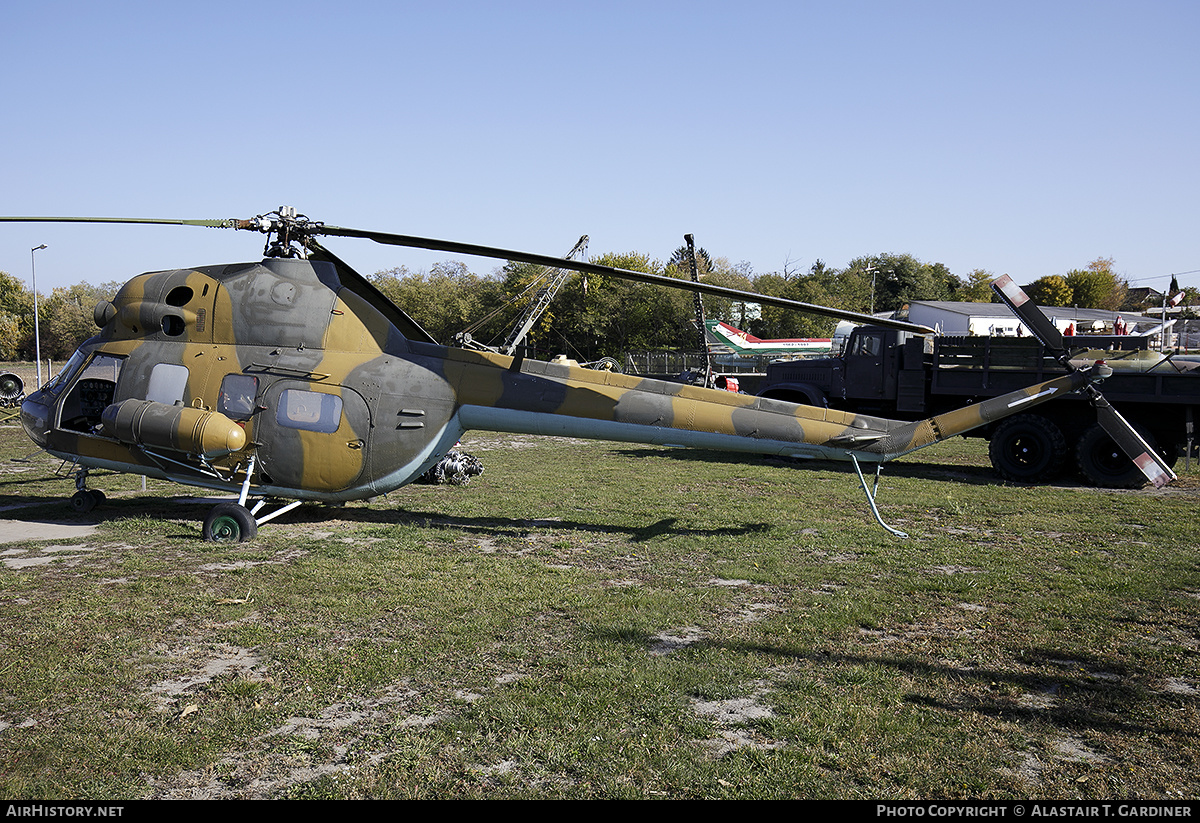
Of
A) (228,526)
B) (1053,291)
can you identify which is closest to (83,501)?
(228,526)

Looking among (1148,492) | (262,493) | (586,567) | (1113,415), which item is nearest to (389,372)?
(262,493)

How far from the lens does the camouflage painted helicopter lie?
8648 millimetres

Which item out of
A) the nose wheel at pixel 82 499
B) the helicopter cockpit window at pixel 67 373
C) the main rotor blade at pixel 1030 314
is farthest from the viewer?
the nose wheel at pixel 82 499

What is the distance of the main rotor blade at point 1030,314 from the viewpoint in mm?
8547

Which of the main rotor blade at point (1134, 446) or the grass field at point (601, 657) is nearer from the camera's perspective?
the grass field at point (601, 657)

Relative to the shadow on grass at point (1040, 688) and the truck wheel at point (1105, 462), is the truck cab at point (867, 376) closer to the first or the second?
the truck wheel at point (1105, 462)

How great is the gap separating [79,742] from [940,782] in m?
4.35

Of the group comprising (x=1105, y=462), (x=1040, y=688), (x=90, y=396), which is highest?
(x=90, y=396)

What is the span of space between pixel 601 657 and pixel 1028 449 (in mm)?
11189

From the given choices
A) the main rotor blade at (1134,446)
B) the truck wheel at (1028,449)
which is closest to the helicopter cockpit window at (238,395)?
the main rotor blade at (1134,446)

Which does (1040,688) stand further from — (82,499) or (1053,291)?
(1053,291)

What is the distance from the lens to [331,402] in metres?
8.84

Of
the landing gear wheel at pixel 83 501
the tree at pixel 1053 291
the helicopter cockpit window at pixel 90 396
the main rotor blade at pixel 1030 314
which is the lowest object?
the landing gear wheel at pixel 83 501

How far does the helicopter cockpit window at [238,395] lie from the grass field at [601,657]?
1.46 m
